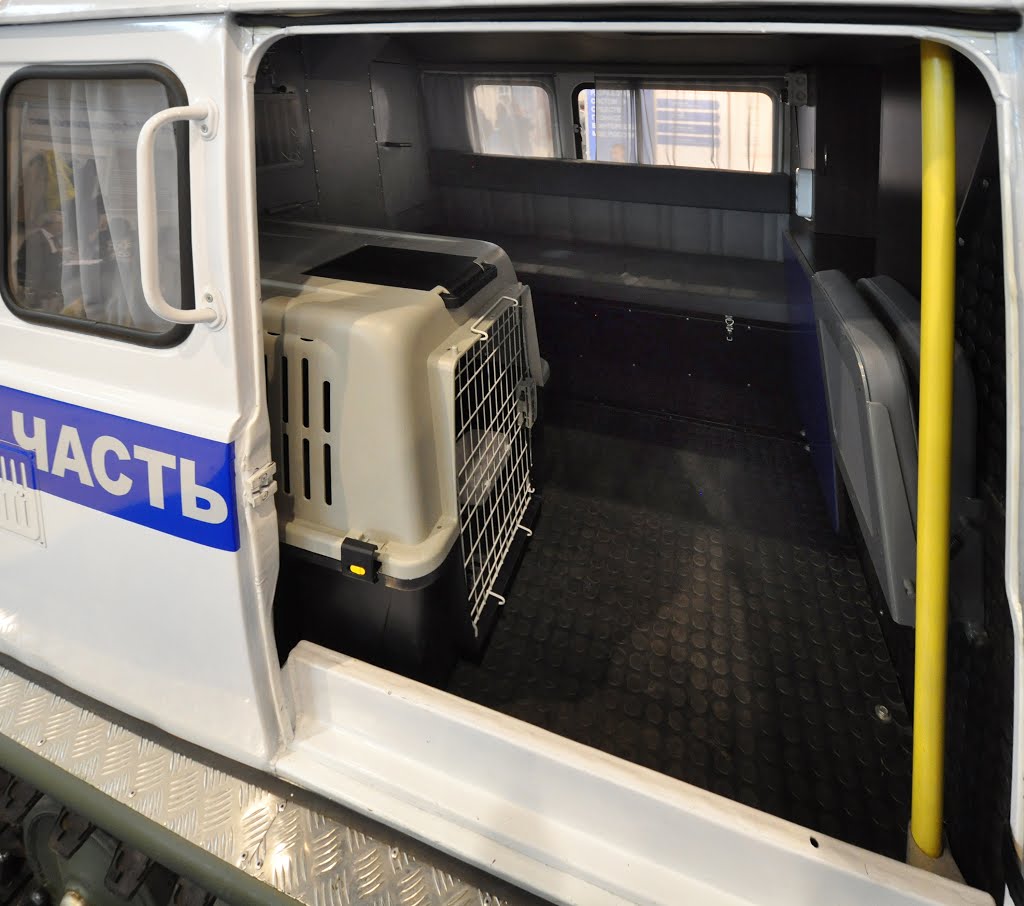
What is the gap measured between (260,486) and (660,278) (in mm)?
2700

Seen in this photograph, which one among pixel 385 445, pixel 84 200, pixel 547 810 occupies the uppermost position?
pixel 84 200

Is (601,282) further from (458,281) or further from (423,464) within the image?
(423,464)

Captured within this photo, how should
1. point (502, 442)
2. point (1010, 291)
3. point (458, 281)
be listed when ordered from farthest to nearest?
point (502, 442) → point (458, 281) → point (1010, 291)

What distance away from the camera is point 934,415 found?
1.03m

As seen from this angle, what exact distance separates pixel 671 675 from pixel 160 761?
1200mm

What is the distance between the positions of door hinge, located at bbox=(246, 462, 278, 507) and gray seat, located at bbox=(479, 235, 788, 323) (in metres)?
2.44

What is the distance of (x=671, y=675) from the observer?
190cm

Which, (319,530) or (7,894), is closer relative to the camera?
(319,530)

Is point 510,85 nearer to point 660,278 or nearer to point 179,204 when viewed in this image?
point 660,278

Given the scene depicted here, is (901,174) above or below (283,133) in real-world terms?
below

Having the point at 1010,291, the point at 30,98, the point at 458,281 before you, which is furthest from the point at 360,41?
the point at 1010,291

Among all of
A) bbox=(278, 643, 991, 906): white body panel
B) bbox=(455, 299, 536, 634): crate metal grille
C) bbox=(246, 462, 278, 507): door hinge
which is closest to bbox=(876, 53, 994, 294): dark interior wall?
bbox=(455, 299, 536, 634): crate metal grille

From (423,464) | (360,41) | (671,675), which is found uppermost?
(360,41)

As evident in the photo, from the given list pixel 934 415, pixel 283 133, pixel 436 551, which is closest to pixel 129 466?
pixel 436 551
